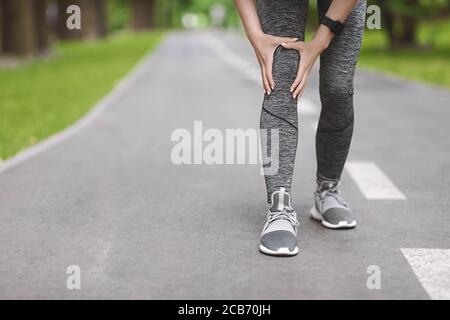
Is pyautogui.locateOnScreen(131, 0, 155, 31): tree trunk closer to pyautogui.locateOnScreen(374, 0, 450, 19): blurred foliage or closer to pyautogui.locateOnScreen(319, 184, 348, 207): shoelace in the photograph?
pyautogui.locateOnScreen(374, 0, 450, 19): blurred foliage

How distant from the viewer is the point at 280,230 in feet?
12.0

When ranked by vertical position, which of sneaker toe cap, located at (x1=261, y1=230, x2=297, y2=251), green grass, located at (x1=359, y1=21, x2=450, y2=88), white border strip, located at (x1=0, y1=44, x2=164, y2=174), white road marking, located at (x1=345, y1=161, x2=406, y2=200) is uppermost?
sneaker toe cap, located at (x1=261, y1=230, x2=297, y2=251)

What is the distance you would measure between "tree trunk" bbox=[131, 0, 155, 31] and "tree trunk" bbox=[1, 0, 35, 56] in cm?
4478

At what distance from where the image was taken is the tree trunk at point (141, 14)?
218 feet

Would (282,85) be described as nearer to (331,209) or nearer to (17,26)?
(331,209)

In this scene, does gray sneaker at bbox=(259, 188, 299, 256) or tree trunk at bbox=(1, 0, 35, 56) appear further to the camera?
tree trunk at bbox=(1, 0, 35, 56)

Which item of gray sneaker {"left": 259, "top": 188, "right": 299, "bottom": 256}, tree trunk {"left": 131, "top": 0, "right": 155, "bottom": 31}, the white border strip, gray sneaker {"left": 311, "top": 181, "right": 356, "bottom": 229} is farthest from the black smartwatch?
tree trunk {"left": 131, "top": 0, "right": 155, "bottom": 31}

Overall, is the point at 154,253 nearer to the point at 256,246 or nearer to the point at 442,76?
the point at 256,246

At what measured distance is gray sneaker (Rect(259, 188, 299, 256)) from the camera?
3.58 meters

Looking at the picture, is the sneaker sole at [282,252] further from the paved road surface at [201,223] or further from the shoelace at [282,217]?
the shoelace at [282,217]

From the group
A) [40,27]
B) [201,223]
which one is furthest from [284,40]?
[40,27]

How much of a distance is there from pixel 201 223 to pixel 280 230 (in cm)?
73

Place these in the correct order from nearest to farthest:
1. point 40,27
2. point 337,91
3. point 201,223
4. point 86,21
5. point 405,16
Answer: point 337,91, point 201,223, point 40,27, point 405,16, point 86,21
